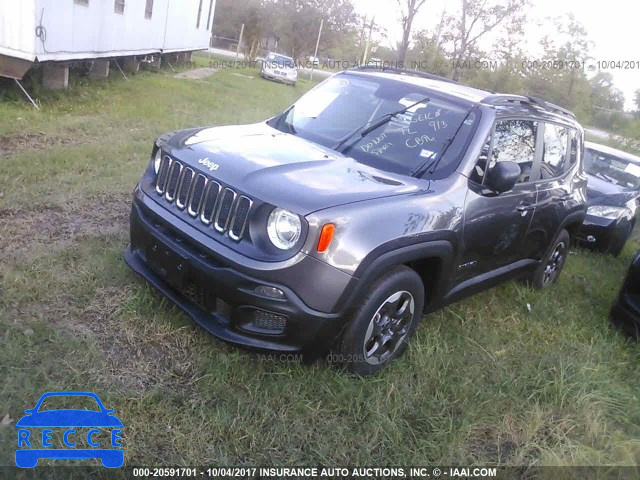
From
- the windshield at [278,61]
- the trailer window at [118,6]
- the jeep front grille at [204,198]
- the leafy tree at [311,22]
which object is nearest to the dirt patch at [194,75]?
the trailer window at [118,6]

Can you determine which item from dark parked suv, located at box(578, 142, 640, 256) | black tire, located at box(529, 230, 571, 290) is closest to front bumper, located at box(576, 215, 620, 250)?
dark parked suv, located at box(578, 142, 640, 256)

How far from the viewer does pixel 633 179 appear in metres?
8.59

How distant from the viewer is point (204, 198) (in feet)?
10.5

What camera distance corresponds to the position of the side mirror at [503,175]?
364 centimetres

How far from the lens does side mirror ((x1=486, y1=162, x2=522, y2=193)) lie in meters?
3.64

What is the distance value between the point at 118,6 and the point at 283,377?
11.8 m

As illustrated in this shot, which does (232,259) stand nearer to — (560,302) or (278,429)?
Answer: (278,429)

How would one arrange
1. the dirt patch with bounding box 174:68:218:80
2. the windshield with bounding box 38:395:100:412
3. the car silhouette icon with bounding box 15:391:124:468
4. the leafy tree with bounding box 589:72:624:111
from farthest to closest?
the leafy tree with bounding box 589:72:624:111
the dirt patch with bounding box 174:68:218:80
the windshield with bounding box 38:395:100:412
the car silhouette icon with bounding box 15:391:124:468

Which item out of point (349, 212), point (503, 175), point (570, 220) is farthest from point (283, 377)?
point (570, 220)

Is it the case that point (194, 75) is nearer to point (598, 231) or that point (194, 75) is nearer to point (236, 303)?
point (598, 231)

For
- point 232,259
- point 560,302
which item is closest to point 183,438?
point 232,259

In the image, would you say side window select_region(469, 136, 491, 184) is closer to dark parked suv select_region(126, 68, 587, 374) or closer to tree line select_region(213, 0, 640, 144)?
dark parked suv select_region(126, 68, 587, 374)

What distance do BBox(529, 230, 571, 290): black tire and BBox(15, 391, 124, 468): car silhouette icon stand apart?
3.91 meters

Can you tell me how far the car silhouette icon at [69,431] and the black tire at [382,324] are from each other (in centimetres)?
126
